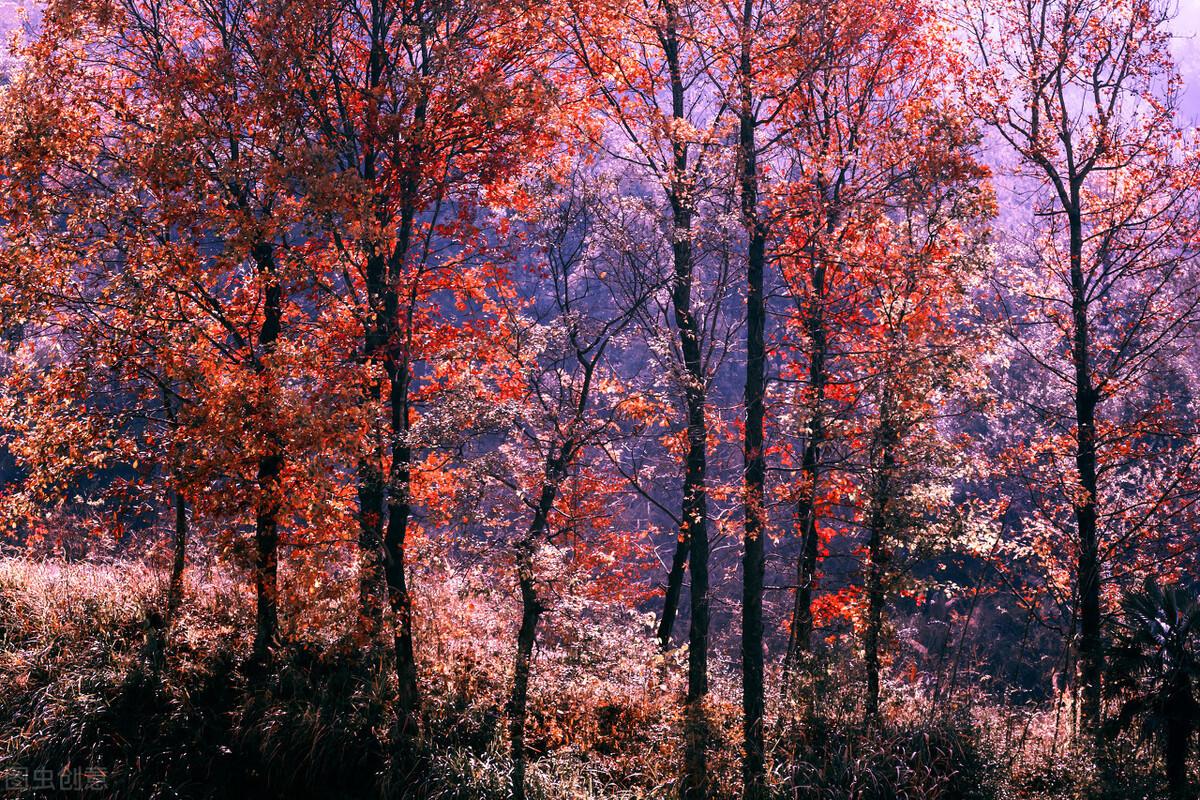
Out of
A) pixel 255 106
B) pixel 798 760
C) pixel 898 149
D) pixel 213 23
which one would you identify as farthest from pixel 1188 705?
pixel 213 23

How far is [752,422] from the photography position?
37.8ft

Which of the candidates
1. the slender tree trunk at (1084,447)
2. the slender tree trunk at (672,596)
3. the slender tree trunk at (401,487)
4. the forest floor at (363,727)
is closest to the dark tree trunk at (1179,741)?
the forest floor at (363,727)

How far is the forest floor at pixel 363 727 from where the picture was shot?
29.5 feet

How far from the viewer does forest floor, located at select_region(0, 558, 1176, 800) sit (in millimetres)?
8977

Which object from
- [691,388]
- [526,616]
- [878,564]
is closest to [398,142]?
[691,388]

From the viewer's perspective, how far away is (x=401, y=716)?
387 inches

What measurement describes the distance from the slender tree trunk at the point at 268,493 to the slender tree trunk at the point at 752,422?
5614mm

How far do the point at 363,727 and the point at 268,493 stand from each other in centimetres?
300

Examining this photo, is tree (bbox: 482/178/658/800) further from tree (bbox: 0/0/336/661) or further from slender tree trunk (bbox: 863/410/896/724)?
slender tree trunk (bbox: 863/410/896/724)

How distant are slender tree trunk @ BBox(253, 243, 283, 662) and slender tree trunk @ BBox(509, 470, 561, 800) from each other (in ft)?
9.31

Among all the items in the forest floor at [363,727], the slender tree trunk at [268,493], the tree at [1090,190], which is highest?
the tree at [1090,190]

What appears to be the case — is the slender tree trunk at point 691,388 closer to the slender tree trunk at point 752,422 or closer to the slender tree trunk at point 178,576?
the slender tree trunk at point 752,422

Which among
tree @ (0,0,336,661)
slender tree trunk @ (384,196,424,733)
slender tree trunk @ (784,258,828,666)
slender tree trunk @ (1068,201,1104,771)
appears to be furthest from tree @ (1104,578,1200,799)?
tree @ (0,0,336,661)

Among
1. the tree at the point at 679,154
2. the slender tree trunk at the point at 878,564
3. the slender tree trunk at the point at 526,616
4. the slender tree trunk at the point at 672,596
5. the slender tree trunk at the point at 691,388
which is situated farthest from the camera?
the slender tree trunk at the point at 672,596
